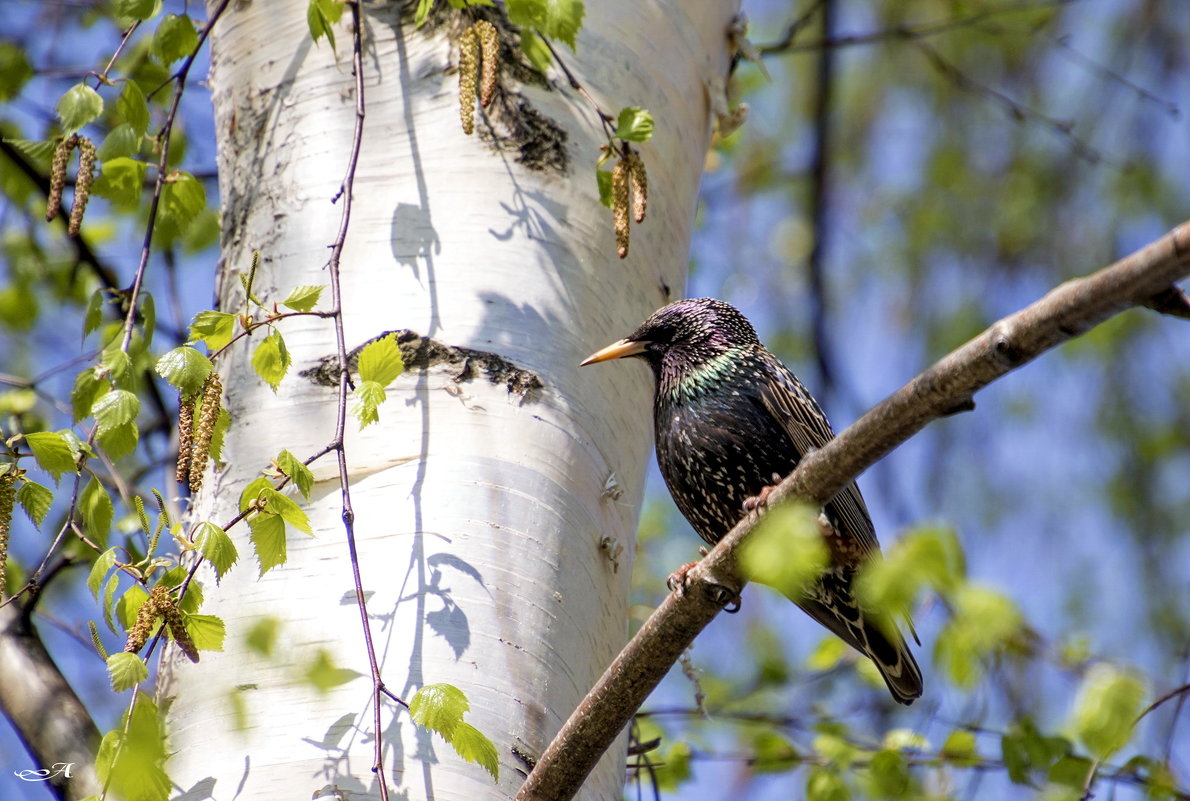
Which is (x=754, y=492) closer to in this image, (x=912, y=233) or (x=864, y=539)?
(x=864, y=539)

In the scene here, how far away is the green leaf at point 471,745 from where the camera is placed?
1.65 m

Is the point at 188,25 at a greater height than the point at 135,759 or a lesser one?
greater

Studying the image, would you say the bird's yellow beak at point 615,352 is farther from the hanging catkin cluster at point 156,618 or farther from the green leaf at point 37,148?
the green leaf at point 37,148

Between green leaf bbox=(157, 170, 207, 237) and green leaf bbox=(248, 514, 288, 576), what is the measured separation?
908 millimetres

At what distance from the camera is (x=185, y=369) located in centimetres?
179

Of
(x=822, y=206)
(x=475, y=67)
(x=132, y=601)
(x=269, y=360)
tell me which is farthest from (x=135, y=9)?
(x=822, y=206)

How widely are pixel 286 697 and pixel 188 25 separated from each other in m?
1.33

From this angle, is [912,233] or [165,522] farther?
[912,233]

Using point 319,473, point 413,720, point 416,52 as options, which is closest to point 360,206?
point 416,52

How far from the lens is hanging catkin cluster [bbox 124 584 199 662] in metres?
1.66

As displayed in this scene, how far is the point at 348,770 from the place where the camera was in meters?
1.73

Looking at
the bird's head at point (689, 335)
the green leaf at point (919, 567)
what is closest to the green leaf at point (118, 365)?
the bird's head at point (689, 335)

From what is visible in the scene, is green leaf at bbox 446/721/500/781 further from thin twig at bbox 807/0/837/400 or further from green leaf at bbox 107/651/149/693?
thin twig at bbox 807/0/837/400

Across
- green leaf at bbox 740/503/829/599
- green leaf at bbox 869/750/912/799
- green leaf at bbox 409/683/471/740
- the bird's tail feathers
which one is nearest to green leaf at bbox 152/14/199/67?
green leaf at bbox 409/683/471/740
